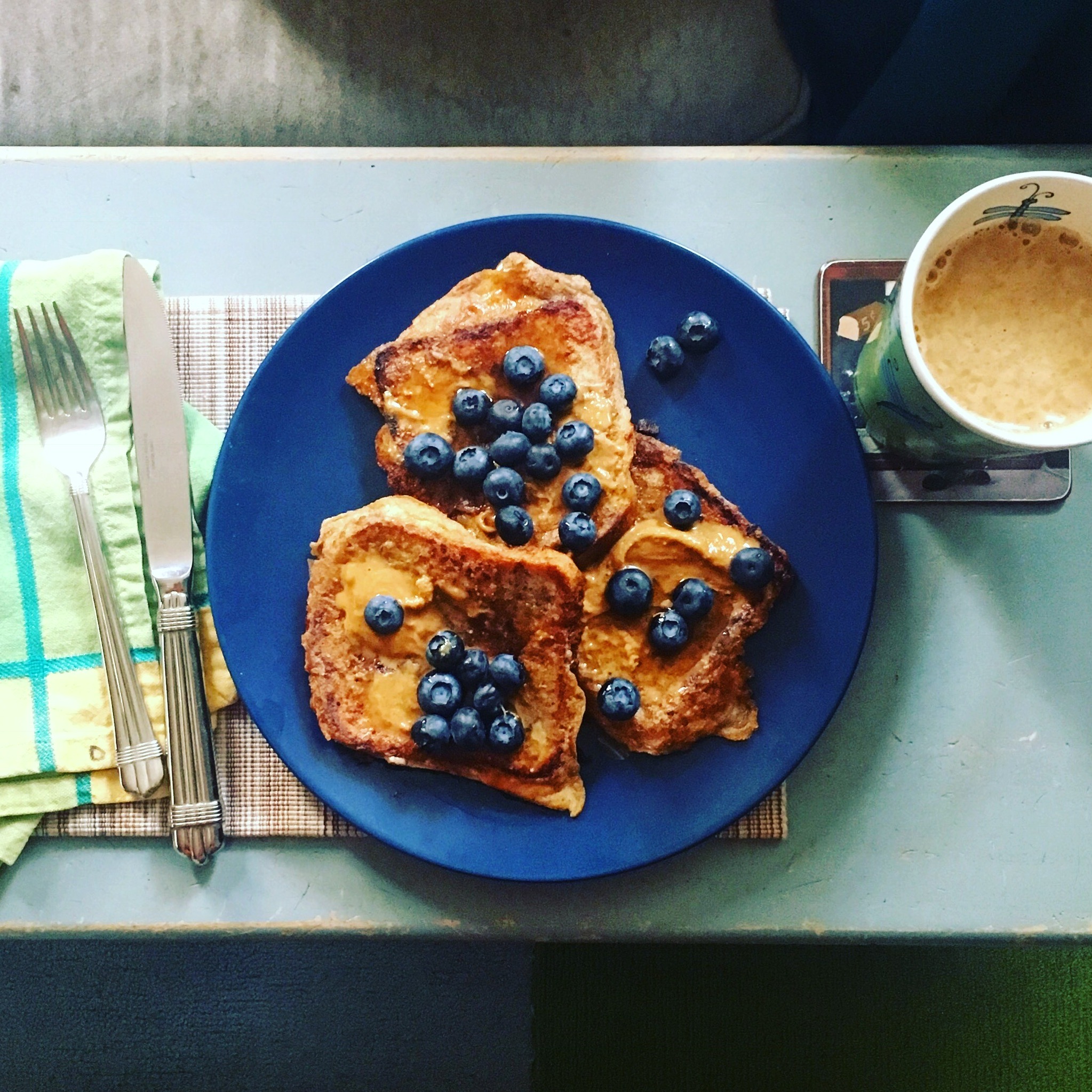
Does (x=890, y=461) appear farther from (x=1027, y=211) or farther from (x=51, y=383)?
(x=51, y=383)

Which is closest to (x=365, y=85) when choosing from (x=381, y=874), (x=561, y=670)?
(x=561, y=670)

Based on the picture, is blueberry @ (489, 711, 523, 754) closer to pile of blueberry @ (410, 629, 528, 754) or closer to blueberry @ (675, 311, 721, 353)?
pile of blueberry @ (410, 629, 528, 754)

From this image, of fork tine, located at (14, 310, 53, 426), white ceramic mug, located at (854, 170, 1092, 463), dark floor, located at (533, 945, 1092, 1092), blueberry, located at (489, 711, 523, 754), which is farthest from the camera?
dark floor, located at (533, 945, 1092, 1092)

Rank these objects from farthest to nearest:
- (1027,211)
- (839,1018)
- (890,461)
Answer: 1. (839,1018)
2. (890,461)
3. (1027,211)

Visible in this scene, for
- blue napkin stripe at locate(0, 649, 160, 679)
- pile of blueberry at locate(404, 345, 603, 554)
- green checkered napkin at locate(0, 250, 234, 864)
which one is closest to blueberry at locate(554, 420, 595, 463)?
pile of blueberry at locate(404, 345, 603, 554)

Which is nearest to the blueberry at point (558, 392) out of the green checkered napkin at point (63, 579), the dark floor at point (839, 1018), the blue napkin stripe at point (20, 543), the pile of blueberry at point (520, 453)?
the pile of blueberry at point (520, 453)

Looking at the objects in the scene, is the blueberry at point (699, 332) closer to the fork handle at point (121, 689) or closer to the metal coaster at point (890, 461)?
the metal coaster at point (890, 461)

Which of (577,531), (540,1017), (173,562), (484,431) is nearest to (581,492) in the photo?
(577,531)
